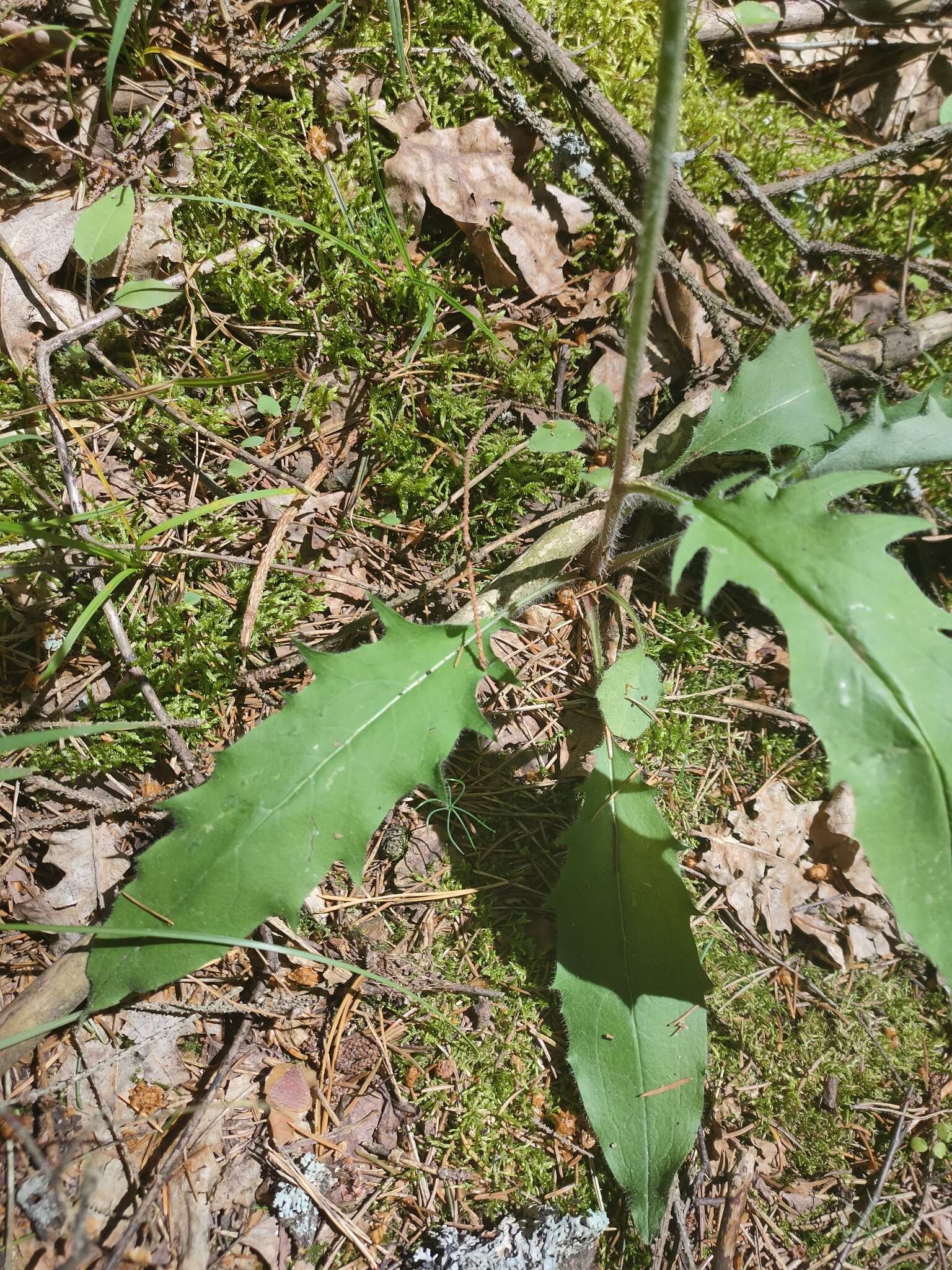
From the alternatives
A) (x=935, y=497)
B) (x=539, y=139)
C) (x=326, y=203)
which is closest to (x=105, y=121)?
(x=326, y=203)

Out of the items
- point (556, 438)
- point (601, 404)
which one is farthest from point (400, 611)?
point (601, 404)

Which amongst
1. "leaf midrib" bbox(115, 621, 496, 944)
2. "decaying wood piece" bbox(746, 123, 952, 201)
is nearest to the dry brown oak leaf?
"decaying wood piece" bbox(746, 123, 952, 201)

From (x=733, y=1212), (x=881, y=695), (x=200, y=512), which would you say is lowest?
(x=733, y=1212)

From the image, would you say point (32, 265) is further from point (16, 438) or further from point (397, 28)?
point (397, 28)

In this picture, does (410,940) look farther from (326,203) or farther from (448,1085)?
(326,203)

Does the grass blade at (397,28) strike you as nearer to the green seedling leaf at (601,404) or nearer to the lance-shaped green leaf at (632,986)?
the green seedling leaf at (601,404)

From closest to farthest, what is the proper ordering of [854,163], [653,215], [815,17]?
[653,215]
[854,163]
[815,17]
